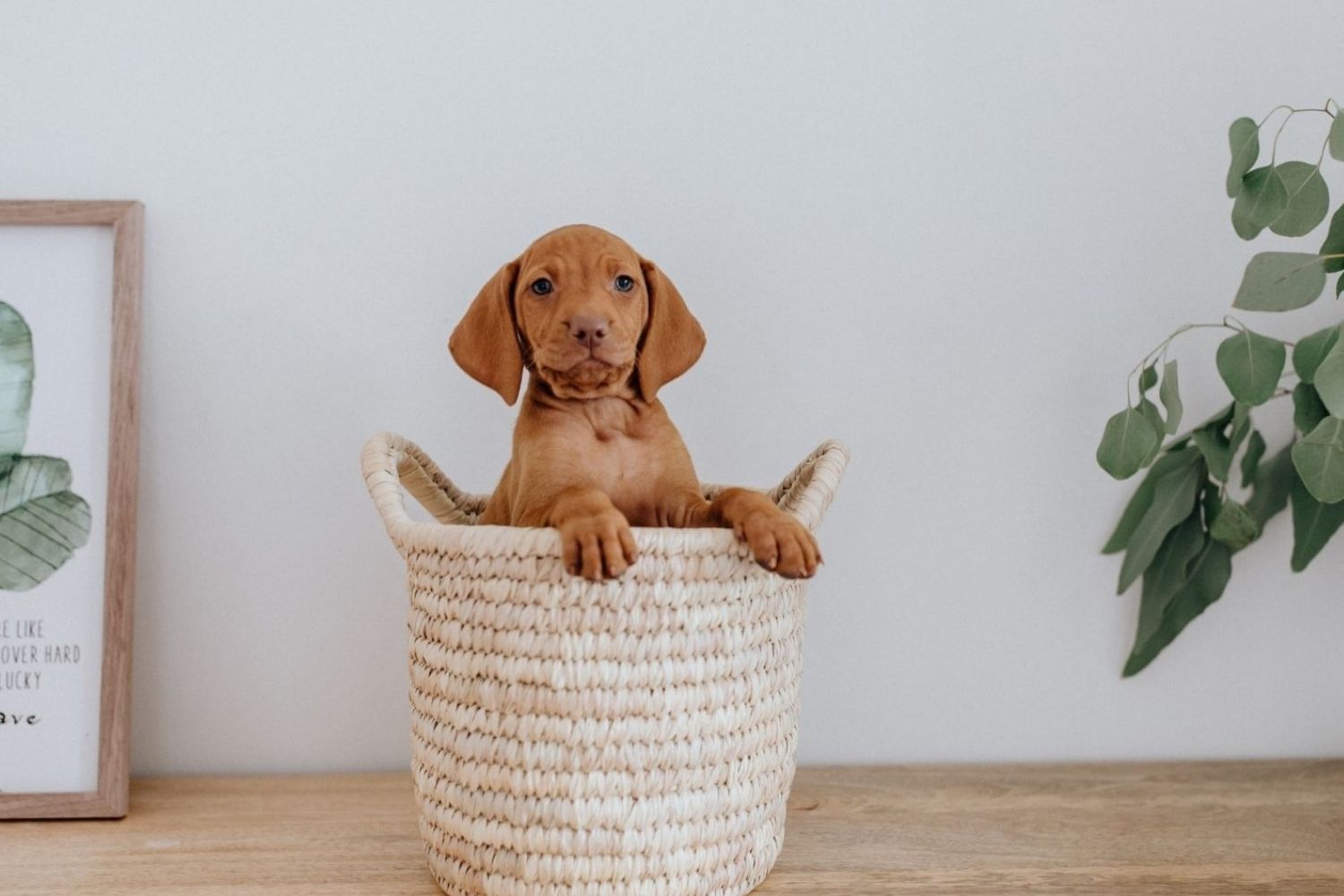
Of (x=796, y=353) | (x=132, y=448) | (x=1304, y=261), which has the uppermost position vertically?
(x=1304, y=261)

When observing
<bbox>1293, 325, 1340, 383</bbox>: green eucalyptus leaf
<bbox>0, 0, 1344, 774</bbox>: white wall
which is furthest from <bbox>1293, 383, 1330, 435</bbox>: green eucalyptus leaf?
<bbox>0, 0, 1344, 774</bbox>: white wall

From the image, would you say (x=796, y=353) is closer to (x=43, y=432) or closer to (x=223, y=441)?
(x=223, y=441)

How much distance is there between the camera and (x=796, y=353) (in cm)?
151

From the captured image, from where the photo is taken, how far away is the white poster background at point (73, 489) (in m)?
1.33

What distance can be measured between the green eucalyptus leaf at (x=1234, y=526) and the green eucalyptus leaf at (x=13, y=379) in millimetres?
1497

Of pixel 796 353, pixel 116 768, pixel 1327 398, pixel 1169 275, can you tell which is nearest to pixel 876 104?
pixel 796 353

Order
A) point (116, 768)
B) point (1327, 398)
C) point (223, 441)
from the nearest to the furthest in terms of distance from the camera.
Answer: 1. point (1327, 398)
2. point (116, 768)
3. point (223, 441)

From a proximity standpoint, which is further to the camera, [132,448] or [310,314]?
[310,314]

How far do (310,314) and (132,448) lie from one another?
0.28 meters

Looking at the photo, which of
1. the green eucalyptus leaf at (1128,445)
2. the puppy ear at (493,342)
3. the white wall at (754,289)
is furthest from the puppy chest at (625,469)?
the green eucalyptus leaf at (1128,445)

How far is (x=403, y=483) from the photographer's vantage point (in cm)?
129

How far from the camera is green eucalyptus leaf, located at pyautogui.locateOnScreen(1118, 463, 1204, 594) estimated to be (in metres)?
1.43

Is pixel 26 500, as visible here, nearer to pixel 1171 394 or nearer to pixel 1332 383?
pixel 1171 394

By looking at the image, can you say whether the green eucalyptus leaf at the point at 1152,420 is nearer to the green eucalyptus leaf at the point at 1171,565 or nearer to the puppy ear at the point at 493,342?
the green eucalyptus leaf at the point at 1171,565
